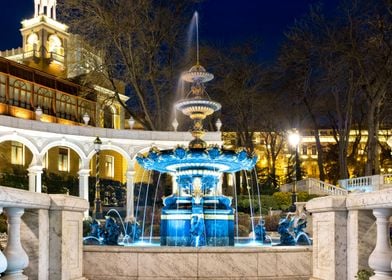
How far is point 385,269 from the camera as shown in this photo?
6379 mm

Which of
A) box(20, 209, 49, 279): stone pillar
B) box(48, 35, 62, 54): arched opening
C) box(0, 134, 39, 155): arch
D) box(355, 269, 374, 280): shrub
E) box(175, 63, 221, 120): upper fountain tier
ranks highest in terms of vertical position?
box(48, 35, 62, 54): arched opening

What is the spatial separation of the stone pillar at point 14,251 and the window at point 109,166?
44990 mm

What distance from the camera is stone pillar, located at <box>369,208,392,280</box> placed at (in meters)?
6.39

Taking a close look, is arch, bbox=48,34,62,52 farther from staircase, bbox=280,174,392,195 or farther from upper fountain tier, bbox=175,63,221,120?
upper fountain tier, bbox=175,63,221,120

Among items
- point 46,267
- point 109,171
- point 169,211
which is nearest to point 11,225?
point 46,267

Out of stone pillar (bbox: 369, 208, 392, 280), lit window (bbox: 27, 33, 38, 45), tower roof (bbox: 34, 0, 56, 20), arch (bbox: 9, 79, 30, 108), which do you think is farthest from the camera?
tower roof (bbox: 34, 0, 56, 20)

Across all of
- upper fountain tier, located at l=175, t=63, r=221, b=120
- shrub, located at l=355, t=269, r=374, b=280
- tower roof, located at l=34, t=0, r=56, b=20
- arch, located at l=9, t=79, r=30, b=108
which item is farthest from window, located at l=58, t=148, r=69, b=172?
shrub, located at l=355, t=269, r=374, b=280

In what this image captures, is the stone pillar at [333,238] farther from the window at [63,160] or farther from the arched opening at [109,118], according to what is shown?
the arched opening at [109,118]

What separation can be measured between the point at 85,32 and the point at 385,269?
96.7 ft

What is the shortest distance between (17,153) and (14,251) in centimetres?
3778

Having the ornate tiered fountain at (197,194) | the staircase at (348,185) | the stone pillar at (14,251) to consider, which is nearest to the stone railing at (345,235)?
the stone pillar at (14,251)

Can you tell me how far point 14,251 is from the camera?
665 cm

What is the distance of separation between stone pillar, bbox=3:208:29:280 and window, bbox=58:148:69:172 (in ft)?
135

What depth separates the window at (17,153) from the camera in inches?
1658
